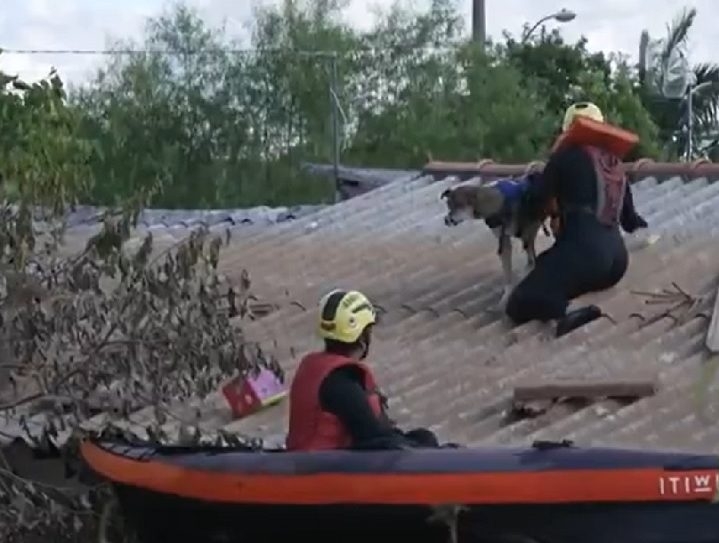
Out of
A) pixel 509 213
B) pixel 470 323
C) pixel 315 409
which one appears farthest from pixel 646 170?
pixel 315 409

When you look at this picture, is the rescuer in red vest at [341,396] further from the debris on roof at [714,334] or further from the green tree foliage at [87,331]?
the debris on roof at [714,334]

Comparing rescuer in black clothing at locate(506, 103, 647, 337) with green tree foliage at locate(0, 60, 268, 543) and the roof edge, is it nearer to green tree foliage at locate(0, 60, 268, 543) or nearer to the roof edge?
the roof edge

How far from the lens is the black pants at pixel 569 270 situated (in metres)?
9.09

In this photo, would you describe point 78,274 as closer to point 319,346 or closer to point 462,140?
point 319,346

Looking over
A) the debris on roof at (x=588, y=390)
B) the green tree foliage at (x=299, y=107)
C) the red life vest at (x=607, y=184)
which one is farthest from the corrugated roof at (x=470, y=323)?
the green tree foliage at (x=299, y=107)

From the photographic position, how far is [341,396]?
6609 mm

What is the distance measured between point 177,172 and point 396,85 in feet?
14.6

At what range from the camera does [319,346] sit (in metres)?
9.13

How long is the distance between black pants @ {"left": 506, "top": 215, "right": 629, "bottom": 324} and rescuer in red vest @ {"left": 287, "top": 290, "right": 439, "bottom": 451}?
2.23 metres

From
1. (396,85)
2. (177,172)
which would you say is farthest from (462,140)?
(177,172)

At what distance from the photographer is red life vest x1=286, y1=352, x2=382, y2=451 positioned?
6648mm

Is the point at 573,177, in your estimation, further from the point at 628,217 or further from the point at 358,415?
the point at 358,415

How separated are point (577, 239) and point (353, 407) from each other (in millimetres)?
2987

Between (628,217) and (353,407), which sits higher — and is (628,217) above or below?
above
